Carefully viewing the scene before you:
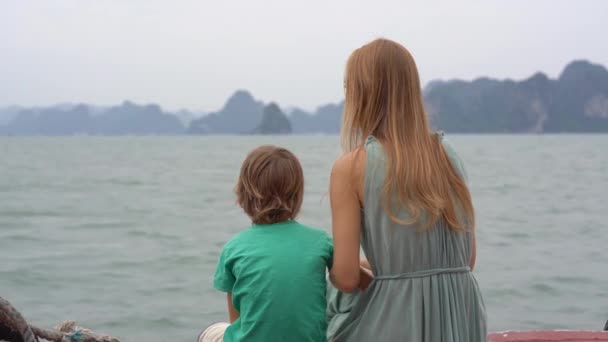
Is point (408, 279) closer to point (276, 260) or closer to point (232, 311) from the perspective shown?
point (276, 260)

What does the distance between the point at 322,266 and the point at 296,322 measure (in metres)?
0.18

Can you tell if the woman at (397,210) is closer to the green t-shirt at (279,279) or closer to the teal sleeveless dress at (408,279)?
the teal sleeveless dress at (408,279)

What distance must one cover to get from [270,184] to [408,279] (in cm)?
49

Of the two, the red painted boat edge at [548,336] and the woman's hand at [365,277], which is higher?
the woman's hand at [365,277]

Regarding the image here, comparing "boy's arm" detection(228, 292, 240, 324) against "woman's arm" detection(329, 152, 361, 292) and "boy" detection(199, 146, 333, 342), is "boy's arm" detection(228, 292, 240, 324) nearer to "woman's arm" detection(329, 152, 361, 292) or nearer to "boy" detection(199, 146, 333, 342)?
"boy" detection(199, 146, 333, 342)

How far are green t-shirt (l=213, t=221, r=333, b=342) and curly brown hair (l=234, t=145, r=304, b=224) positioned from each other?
49 mm

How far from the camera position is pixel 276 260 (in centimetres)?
228

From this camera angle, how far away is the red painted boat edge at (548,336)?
3.39m

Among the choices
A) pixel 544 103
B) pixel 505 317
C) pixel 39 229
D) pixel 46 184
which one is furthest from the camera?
pixel 544 103

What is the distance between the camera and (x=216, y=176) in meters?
34.4

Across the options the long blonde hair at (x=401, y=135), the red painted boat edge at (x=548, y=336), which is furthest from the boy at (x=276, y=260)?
the red painted boat edge at (x=548, y=336)

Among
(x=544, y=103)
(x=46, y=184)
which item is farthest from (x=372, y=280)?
(x=544, y=103)

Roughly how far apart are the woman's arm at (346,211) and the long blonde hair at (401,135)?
0.26 ft

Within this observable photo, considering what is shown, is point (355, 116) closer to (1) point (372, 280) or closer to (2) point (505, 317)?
(1) point (372, 280)
